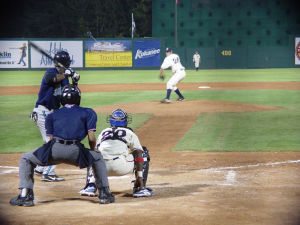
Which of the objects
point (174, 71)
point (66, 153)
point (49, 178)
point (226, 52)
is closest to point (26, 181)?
point (66, 153)

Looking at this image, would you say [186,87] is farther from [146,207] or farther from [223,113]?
[146,207]

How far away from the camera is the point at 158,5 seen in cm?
4253

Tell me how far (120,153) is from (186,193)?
3.18 ft

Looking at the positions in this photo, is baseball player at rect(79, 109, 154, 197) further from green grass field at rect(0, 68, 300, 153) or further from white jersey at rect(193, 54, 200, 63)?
white jersey at rect(193, 54, 200, 63)

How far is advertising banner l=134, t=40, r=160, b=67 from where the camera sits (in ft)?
138

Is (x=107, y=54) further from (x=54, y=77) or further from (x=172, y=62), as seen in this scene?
(x=54, y=77)

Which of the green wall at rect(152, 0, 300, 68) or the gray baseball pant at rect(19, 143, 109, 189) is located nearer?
the gray baseball pant at rect(19, 143, 109, 189)

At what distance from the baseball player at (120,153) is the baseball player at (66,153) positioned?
1.06 feet

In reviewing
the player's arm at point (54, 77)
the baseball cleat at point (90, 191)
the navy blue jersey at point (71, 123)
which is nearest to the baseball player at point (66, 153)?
the navy blue jersey at point (71, 123)

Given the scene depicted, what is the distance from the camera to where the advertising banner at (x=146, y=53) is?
42156mm

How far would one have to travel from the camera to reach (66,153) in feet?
18.5

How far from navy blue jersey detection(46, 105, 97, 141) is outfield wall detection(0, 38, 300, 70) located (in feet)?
117

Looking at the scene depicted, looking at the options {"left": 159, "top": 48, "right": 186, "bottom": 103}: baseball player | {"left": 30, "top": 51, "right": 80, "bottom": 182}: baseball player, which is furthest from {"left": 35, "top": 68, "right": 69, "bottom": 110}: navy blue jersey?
{"left": 159, "top": 48, "right": 186, "bottom": 103}: baseball player

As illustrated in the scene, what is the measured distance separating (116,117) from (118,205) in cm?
108
